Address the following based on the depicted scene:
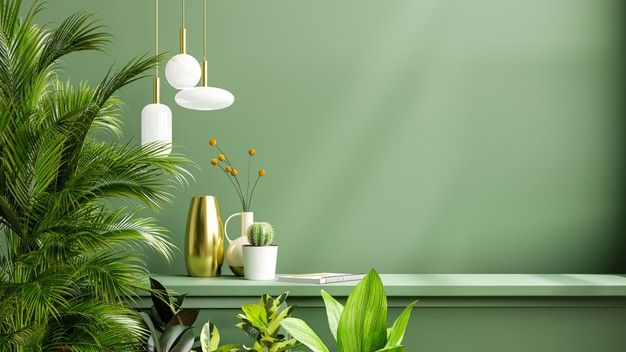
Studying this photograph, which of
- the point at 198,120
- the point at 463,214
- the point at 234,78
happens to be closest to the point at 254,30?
the point at 234,78

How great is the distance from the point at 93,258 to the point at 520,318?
1.73 m

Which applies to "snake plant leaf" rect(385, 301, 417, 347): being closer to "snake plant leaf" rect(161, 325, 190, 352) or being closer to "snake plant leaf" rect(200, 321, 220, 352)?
"snake plant leaf" rect(200, 321, 220, 352)

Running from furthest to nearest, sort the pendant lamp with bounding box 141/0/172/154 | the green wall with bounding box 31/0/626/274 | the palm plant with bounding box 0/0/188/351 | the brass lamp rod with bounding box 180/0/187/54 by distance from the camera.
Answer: the green wall with bounding box 31/0/626/274
the pendant lamp with bounding box 141/0/172/154
the brass lamp rod with bounding box 180/0/187/54
the palm plant with bounding box 0/0/188/351

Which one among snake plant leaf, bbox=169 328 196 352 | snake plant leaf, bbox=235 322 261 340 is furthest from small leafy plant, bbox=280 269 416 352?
snake plant leaf, bbox=169 328 196 352

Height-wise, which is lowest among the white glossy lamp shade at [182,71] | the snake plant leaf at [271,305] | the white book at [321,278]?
the snake plant leaf at [271,305]

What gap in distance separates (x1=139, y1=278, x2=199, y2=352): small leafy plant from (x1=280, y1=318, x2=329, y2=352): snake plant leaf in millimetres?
366

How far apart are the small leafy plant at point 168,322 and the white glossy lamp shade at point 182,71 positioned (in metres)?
0.82

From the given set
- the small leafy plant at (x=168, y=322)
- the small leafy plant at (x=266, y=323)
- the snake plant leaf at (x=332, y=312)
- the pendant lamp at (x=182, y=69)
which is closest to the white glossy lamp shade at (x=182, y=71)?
the pendant lamp at (x=182, y=69)

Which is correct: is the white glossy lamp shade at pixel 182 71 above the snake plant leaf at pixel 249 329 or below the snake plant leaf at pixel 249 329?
above

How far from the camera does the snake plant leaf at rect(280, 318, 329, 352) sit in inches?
113

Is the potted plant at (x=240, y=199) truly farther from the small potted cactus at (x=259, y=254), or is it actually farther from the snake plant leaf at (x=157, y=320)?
the snake plant leaf at (x=157, y=320)

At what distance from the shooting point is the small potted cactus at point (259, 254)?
3426 mm

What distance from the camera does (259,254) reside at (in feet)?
11.2

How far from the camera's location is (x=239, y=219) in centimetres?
389
